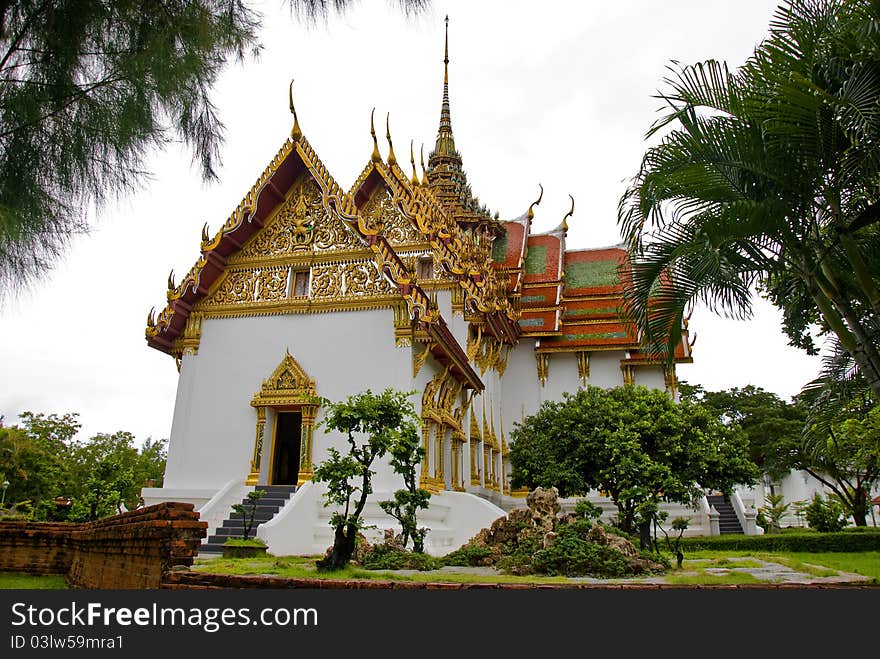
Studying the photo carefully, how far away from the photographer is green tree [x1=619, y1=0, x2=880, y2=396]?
485 centimetres

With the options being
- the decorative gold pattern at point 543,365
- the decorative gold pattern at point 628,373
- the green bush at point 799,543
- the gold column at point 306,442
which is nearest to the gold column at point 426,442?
the gold column at point 306,442

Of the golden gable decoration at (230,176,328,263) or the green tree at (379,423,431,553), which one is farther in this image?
the golden gable decoration at (230,176,328,263)

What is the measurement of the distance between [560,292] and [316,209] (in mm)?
10641

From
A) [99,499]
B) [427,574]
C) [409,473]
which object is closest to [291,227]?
[99,499]

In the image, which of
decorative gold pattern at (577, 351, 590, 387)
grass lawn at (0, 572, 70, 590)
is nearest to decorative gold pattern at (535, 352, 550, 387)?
decorative gold pattern at (577, 351, 590, 387)

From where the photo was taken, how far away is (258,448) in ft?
35.1

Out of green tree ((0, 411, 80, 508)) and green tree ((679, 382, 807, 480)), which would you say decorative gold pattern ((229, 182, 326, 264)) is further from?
green tree ((679, 382, 807, 480))

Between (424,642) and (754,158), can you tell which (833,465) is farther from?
(424,642)

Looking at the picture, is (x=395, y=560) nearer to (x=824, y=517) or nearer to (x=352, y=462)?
(x=352, y=462)

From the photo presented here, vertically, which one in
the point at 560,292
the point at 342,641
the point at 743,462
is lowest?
the point at 342,641

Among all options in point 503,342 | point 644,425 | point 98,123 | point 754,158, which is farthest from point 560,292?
point 98,123

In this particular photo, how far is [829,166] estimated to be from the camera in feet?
16.8

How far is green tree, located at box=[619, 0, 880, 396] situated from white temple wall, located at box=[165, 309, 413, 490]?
512 centimetres

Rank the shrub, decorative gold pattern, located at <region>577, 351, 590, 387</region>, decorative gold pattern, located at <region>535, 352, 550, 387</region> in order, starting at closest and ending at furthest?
the shrub < decorative gold pattern, located at <region>577, 351, 590, 387</region> < decorative gold pattern, located at <region>535, 352, 550, 387</region>
